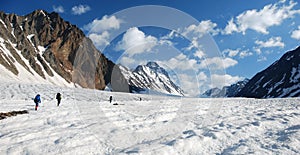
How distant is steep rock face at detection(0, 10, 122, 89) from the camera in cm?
14662

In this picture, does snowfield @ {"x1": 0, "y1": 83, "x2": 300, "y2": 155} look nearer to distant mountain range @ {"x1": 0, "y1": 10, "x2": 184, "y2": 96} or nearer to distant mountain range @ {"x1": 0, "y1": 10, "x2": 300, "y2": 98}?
distant mountain range @ {"x1": 0, "y1": 10, "x2": 184, "y2": 96}

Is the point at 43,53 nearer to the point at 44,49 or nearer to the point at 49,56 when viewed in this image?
the point at 49,56

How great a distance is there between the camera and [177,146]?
953 cm

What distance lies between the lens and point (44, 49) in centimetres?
17812

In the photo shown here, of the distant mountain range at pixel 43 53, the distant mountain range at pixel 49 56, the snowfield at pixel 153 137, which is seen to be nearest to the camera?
the snowfield at pixel 153 137

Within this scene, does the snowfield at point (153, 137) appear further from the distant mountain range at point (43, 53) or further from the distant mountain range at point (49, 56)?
the distant mountain range at point (49, 56)

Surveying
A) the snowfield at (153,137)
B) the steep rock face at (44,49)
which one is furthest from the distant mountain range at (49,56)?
the snowfield at (153,137)

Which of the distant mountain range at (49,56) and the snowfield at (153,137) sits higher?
the distant mountain range at (49,56)

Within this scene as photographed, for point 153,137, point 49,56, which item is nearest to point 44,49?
point 49,56

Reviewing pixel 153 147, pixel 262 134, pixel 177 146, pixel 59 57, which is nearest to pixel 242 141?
pixel 262 134

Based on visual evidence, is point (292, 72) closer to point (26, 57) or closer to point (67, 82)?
point (67, 82)

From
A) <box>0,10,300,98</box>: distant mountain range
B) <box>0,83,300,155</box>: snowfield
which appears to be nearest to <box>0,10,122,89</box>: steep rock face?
<box>0,10,300,98</box>: distant mountain range

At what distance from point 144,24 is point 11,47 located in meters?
141

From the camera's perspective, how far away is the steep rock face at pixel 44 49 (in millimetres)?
146625
